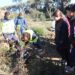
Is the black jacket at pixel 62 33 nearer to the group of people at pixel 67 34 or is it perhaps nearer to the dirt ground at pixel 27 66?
the group of people at pixel 67 34

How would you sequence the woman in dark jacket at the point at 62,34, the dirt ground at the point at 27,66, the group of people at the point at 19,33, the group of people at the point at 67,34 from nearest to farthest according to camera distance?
1. the dirt ground at the point at 27,66
2. the group of people at the point at 67,34
3. the woman in dark jacket at the point at 62,34
4. the group of people at the point at 19,33

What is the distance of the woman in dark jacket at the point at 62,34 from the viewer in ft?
28.2

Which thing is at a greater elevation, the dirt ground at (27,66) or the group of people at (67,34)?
the group of people at (67,34)

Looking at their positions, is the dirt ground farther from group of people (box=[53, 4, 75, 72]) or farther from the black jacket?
the black jacket

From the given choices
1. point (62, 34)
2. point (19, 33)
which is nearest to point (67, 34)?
point (62, 34)

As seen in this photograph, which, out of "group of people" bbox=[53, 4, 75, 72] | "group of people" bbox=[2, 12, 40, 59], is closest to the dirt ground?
"group of people" bbox=[53, 4, 75, 72]

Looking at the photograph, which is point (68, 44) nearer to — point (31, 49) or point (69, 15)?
point (69, 15)

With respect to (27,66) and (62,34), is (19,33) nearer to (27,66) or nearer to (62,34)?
(62,34)

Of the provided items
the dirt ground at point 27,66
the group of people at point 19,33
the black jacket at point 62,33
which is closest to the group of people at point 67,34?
the black jacket at point 62,33

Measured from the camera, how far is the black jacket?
8604mm

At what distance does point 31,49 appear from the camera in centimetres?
988

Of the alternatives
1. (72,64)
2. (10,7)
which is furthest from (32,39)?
(10,7)

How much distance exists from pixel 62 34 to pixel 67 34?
124 mm

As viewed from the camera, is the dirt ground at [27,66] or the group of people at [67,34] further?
the group of people at [67,34]
